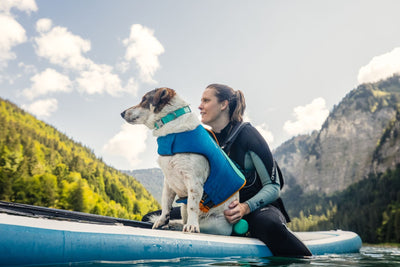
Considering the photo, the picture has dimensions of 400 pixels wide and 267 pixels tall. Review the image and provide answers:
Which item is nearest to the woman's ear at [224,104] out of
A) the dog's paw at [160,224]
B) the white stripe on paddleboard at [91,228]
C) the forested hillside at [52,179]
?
the dog's paw at [160,224]

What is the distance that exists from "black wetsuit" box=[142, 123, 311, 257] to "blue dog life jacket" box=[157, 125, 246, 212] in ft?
1.50

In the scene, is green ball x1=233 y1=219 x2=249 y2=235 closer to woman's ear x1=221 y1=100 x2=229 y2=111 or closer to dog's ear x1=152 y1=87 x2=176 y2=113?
woman's ear x1=221 y1=100 x2=229 y2=111

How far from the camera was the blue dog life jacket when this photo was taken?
3.58 meters

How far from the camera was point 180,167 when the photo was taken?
353 cm

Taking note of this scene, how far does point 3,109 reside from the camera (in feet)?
Answer: 422

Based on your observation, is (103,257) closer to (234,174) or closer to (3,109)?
(234,174)

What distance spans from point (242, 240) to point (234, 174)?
2.41 ft

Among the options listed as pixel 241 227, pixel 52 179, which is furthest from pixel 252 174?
pixel 52 179

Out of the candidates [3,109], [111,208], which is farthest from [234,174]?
[3,109]

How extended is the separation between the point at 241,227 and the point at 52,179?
7787cm

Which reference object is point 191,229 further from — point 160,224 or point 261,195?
point 261,195

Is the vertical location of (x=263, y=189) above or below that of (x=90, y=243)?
above

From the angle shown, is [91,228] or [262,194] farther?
[262,194]

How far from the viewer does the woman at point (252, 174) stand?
3.73 meters
